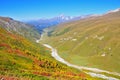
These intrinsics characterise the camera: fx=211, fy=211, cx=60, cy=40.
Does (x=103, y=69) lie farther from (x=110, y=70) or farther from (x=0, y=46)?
(x=0, y=46)

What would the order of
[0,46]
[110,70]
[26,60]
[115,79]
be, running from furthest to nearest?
[110,70]
[115,79]
[0,46]
[26,60]

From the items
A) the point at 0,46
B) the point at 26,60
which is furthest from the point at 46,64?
the point at 0,46

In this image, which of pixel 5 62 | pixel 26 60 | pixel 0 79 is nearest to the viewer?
pixel 0 79

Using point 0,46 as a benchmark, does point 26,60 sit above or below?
below

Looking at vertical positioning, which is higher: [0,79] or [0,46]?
[0,46]

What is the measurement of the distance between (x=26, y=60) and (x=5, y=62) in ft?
74.0

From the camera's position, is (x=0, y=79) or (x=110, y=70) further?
(x=110, y=70)

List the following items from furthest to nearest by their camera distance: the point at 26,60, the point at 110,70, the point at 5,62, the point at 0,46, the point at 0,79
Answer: the point at 110,70 → the point at 0,46 → the point at 26,60 → the point at 5,62 → the point at 0,79

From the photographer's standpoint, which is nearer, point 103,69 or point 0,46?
point 0,46

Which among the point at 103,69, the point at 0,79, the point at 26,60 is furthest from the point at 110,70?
the point at 0,79

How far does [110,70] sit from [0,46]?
119 metres

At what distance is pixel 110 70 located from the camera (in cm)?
18688

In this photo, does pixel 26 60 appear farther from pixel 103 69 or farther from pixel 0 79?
pixel 103 69

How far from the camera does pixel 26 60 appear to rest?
86.8 m
